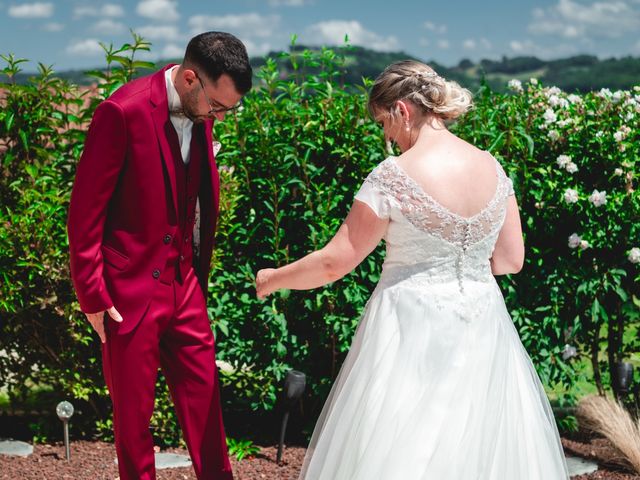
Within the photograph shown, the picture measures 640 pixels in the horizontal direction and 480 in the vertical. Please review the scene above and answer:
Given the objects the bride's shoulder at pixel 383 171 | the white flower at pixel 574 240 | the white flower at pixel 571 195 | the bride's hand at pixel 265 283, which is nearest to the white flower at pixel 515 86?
the white flower at pixel 571 195

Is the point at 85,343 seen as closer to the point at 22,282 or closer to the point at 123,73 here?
the point at 22,282

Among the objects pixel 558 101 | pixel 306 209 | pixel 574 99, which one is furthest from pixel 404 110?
pixel 574 99

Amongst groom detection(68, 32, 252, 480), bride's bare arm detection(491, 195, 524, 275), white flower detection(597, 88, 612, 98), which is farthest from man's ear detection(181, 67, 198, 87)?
white flower detection(597, 88, 612, 98)

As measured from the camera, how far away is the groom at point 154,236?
2613mm

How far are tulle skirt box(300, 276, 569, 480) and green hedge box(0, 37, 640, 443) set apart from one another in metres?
1.54

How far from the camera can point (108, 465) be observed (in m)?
4.08

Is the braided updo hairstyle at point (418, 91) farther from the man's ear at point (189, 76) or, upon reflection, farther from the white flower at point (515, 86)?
the white flower at point (515, 86)

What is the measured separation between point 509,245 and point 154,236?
1.28 meters

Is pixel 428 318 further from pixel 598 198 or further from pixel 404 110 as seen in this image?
pixel 598 198

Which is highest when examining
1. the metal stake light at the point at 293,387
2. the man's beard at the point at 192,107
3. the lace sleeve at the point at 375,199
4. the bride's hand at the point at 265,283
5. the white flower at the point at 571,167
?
the man's beard at the point at 192,107

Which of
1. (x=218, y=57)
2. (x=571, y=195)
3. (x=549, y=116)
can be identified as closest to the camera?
(x=218, y=57)

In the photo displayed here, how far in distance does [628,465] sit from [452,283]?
7.13 feet

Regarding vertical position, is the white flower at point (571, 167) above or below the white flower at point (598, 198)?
above

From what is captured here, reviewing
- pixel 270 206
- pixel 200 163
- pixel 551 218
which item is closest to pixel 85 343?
pixel 270 206
